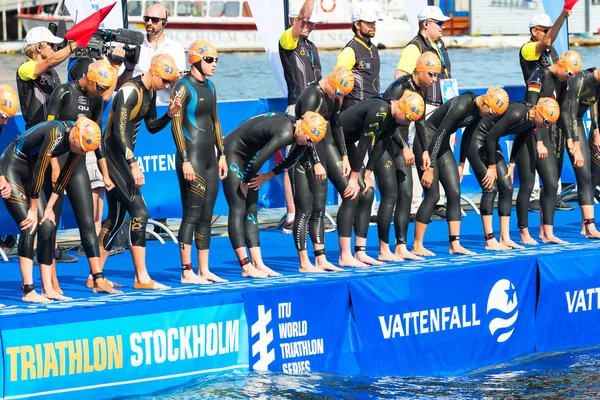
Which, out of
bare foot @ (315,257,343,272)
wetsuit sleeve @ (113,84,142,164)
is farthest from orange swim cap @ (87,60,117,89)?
bare foot @ (315,257,343,272)

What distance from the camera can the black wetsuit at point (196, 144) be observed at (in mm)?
10531

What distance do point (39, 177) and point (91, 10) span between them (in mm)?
4021

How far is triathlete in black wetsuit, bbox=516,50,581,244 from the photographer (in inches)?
492

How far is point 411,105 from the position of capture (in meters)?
11.1

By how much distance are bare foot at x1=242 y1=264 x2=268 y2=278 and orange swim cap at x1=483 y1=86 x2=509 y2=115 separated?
2.68 m

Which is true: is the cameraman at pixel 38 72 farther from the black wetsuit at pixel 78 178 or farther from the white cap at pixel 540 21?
the white cap at pixel 540 21

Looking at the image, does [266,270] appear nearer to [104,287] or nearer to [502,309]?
[104,287]

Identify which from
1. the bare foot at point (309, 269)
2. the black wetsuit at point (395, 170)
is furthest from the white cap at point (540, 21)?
the bare foot at point (309, 269)

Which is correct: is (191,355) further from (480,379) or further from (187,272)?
(480,379)

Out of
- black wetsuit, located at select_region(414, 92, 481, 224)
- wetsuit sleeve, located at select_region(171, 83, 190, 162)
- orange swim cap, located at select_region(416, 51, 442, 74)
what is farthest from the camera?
black wetsuit, located at select_region(414, 92, 481, 224)

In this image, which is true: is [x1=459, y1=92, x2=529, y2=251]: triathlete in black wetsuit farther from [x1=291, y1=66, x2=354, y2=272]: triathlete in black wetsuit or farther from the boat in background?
the boat in background

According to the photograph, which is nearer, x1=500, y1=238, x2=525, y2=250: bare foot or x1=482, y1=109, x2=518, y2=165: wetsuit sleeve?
x1=482, y1=109, x2=518, y2=165: wetsuit sleeve

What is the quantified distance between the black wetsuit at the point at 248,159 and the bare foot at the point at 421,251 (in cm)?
192

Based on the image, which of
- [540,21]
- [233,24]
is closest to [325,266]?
[540,21]
